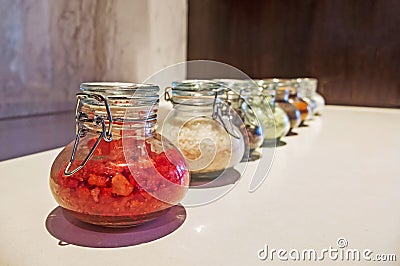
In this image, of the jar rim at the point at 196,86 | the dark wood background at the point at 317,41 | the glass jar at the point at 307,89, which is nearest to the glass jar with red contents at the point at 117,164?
the jar rim at the point at 196,86

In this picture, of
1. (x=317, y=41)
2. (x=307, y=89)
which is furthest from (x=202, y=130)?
(x=317, y=41)

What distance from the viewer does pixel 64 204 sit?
35 cm

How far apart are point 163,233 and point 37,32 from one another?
949mm

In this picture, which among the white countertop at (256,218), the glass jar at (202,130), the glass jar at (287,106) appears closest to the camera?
the white countertop at (256,218)

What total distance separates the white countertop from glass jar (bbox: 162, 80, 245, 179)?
0.05 meters

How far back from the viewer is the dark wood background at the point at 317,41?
1436 mm

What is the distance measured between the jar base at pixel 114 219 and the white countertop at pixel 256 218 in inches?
1.0

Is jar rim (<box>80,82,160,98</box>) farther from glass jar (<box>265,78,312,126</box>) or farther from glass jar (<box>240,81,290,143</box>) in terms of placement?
glass jar (<box>265,78,312,126</box>)

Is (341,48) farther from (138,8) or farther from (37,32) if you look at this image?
(37,32)

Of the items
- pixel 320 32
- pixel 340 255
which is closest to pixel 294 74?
pixel 320 32

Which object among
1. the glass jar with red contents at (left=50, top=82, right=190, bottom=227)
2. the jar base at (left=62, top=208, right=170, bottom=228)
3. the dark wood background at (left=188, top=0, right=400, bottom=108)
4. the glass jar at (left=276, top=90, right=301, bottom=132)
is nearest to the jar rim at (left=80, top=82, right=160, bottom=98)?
the glass jar with red contents at (left=50, top=82, right=190, bottom=227)

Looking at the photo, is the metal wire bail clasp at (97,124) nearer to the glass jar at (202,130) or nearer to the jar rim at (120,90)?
the jar rim at (120,90)

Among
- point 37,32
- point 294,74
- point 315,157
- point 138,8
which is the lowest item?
point 315,157

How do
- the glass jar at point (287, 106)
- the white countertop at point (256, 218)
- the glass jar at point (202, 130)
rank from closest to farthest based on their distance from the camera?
the white countertop at point (256, 218) → the glass jar at point (202, 130) → the glass jar at point (287, 106)
